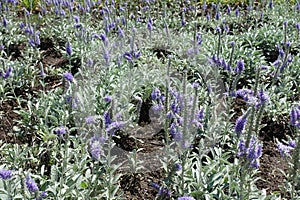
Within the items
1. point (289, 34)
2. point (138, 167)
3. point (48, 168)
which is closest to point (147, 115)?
point (138, 167)

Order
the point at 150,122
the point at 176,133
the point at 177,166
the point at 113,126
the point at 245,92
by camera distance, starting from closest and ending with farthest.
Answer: the point at 113,126
the point at 176,133
the point at 177,166
the point at 245,92
the point at 150,122

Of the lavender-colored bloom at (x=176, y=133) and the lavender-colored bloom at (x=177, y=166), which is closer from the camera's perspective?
the lavender-colored bloom at (x=176, y=133)

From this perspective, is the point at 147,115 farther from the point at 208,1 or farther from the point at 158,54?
the point at 208,1

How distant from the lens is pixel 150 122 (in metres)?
5.24

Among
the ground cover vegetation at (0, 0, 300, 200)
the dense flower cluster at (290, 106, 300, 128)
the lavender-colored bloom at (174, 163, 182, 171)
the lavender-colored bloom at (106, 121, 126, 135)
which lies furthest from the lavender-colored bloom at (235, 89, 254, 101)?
the lavender-colored bloom at (106, 121, 126, 135)

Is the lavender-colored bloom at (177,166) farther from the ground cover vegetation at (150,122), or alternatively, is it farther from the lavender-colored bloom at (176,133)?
the lavender-colored bloom at (176,133)

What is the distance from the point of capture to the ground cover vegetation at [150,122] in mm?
3410

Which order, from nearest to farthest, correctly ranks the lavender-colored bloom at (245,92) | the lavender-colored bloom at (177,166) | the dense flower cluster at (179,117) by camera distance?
the dense flower cluster at (179,117) → the lavender-colored bloom at (177,166) → the lavender-colored bloom at (245,92)

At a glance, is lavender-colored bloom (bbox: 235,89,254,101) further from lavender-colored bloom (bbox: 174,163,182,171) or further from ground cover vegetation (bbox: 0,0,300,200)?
lavender-colored bloom (bbox: 174,163,182,171)

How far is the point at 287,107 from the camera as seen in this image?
5.39m

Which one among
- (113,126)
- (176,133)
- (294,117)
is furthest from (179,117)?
(294,117)

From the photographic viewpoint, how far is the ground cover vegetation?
341 centimetres

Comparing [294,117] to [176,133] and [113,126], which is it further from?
[113,126]

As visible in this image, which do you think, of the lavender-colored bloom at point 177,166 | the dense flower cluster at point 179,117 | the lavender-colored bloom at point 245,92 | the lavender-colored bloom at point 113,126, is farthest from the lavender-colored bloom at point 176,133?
the lavender-colored bloom at point 245,92
